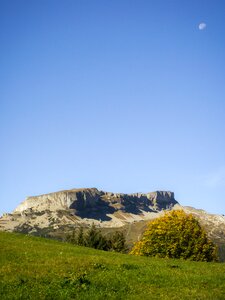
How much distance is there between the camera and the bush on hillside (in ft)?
256

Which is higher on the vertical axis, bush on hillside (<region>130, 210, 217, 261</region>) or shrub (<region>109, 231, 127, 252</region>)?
bush on hillside (<region>130, 210, 217, 261</region>)

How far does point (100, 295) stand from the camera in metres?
20.6

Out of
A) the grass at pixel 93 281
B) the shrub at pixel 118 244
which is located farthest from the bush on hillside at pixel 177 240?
the shrub at pixel 118 244

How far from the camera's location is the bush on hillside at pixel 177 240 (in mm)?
78169

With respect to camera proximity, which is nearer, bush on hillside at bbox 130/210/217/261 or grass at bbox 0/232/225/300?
grass at bbox 0/232/225/300

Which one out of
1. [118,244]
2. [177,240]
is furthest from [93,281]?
[118,244]

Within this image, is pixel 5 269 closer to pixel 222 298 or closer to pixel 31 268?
pixel 31 268

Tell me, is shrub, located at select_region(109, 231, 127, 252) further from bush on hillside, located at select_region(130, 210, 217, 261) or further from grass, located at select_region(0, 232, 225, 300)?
grass, located at select_region(0, 232, 225, 300)

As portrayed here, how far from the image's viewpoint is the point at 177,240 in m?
79.1

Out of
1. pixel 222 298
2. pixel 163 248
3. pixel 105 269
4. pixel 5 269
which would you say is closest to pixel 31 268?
pixel 5 269

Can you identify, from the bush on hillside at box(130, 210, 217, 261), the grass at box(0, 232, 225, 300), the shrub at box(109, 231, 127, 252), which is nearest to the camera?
the grass at box(0, 232, 225, 300)

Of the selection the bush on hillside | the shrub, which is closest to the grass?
the bush on hillside

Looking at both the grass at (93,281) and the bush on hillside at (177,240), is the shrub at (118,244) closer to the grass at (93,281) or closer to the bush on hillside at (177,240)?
the bush on hillside at (177,240)

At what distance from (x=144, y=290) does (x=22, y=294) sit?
7230 mm
